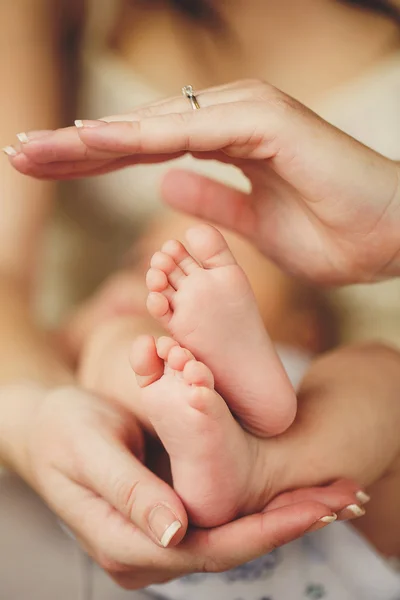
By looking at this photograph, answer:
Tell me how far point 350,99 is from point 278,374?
484 mm

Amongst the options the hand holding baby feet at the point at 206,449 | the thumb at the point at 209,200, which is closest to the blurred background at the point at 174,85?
the thumb at the point at 209,200

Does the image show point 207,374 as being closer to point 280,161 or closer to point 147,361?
point 147,361

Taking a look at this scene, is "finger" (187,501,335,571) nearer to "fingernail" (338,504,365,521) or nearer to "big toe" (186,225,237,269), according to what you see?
"fingernail" (338,504,365,521)

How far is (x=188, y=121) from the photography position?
0.43 meters

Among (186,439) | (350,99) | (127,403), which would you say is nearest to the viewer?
(186,439)

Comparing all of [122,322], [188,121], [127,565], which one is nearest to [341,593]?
[127,565]

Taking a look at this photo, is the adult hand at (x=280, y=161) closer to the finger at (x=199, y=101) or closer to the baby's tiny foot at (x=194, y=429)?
the finger at (x=199, y=101)

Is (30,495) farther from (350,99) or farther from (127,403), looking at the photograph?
(350,99)

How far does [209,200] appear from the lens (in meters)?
0.59

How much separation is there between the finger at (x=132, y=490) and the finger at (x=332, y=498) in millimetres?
91

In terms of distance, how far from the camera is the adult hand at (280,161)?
428 millimetres

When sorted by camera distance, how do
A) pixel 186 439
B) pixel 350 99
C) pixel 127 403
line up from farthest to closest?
pixel 350 99, pixel 127 403, pixel 186 439

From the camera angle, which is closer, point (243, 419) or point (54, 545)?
point (243, 419)

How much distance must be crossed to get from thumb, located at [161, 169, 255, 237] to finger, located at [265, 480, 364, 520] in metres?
0.23
